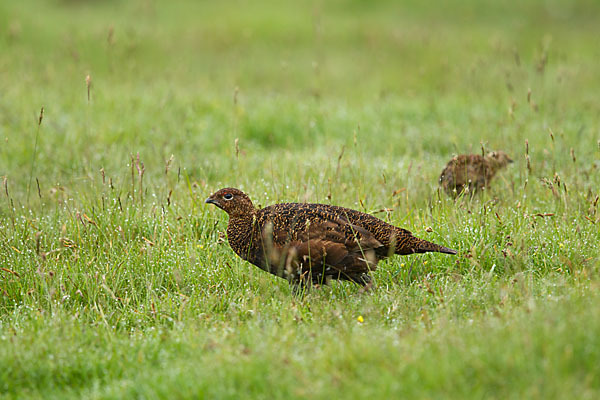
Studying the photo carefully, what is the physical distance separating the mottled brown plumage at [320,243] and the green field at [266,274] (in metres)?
0.18

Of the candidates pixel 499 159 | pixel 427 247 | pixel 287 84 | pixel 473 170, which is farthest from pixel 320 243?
pixel 287 84

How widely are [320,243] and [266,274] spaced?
598 millimetres

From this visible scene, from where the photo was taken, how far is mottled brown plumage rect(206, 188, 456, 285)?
424cm

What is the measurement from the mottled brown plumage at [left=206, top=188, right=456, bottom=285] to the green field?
0.18m

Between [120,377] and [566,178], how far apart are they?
4.65 meters

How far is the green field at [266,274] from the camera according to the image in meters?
3.01

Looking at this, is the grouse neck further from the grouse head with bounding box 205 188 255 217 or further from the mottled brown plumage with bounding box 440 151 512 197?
the mottled brown plumage with bounding box 440 151 512 197

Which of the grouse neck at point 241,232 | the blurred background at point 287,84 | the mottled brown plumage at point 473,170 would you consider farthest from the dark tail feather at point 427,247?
the mottled brown plumage at point 473,170

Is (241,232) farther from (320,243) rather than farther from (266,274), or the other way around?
(320,243)

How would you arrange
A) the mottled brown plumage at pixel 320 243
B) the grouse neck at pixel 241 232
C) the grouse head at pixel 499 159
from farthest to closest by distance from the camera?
the grouse head at pixel 499 159 < the grouse neck at pixel 241 232 < the mottled brown plumage at pixel 320 243

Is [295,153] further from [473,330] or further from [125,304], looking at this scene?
[473,330]

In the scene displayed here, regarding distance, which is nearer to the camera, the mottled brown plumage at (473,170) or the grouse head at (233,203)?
the grouse head at (233,203)

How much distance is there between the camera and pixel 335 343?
3258 mm

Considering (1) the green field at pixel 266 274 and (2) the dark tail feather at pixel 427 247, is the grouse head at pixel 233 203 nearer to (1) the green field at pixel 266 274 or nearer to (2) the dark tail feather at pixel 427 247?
(1) the green field at pixel 266 274
